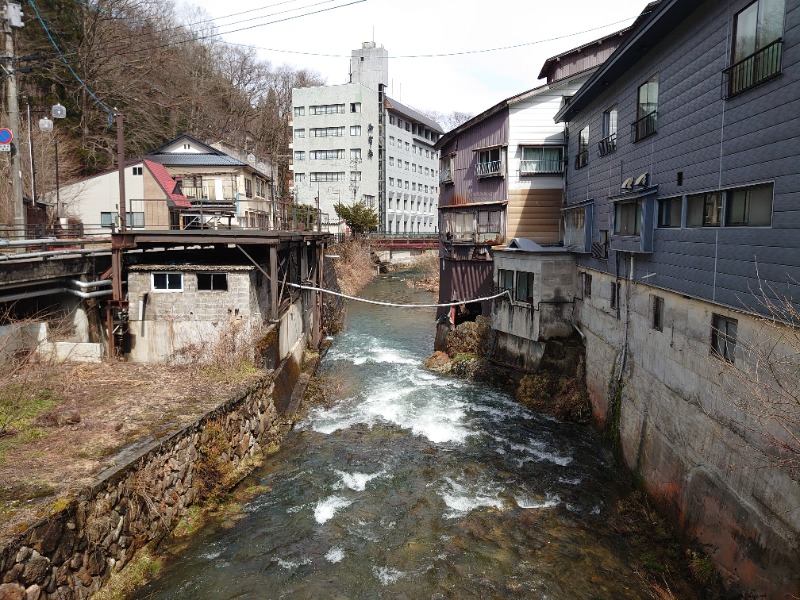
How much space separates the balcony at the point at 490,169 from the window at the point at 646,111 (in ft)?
29.6

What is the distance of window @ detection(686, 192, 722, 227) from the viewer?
9367 mm

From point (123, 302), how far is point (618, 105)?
15.6 meters

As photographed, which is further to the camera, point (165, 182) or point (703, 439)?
point (165, 182)

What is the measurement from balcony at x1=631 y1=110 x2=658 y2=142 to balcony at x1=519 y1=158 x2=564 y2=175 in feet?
26.8

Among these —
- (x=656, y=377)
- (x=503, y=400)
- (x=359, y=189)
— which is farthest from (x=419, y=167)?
(x=656, y=377)

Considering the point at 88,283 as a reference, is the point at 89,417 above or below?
below

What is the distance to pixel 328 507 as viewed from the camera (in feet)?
36.4

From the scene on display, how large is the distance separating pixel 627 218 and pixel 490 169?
9.88 metres

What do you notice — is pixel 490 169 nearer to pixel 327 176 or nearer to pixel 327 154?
pixel 327 176

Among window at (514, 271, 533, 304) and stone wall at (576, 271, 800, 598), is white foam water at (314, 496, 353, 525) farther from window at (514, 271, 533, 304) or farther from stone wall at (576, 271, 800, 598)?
window at (514, 271, 533, 304)

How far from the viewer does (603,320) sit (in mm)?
15258

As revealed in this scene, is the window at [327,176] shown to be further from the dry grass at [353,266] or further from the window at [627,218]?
the window at [627,218]

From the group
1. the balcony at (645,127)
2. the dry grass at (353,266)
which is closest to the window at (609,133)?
the balcony at (645,127)

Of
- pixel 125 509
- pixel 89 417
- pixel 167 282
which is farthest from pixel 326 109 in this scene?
pixel 125 509
